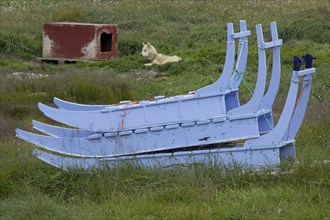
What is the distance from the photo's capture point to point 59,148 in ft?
24.5

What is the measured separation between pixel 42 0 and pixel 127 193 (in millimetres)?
22477

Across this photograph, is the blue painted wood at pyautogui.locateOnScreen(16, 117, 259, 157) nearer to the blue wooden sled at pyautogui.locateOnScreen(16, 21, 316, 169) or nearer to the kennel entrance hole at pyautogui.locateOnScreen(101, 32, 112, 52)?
the blue wooden sled at pyautogui.locateOnScreen(16, 21, 316, 169)

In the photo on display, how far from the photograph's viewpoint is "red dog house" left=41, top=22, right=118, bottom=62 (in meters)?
18.0

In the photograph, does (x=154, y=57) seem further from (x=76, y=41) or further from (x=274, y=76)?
(x=274, y=76)

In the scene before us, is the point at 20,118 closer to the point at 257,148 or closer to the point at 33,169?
the point at 33,169

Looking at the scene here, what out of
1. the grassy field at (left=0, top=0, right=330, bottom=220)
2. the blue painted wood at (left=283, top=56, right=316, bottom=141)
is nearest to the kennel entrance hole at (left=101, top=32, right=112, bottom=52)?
the grassy field at (left=0, top=0, right=330, bottom=220)

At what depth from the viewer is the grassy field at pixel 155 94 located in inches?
234

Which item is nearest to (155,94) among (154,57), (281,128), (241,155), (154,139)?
(154,57)

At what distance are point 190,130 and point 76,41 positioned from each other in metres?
11.3

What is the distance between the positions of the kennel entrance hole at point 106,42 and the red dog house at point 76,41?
1.40ft

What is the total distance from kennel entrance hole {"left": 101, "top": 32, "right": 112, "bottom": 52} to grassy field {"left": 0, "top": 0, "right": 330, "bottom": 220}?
0.37 m

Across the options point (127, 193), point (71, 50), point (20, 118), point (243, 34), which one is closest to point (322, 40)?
point (71, 50)

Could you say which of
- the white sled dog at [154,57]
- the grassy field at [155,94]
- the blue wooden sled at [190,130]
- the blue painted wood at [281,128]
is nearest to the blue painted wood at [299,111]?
the blue wooden sled at [190,130]

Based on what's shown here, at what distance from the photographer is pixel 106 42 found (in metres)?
19.1
